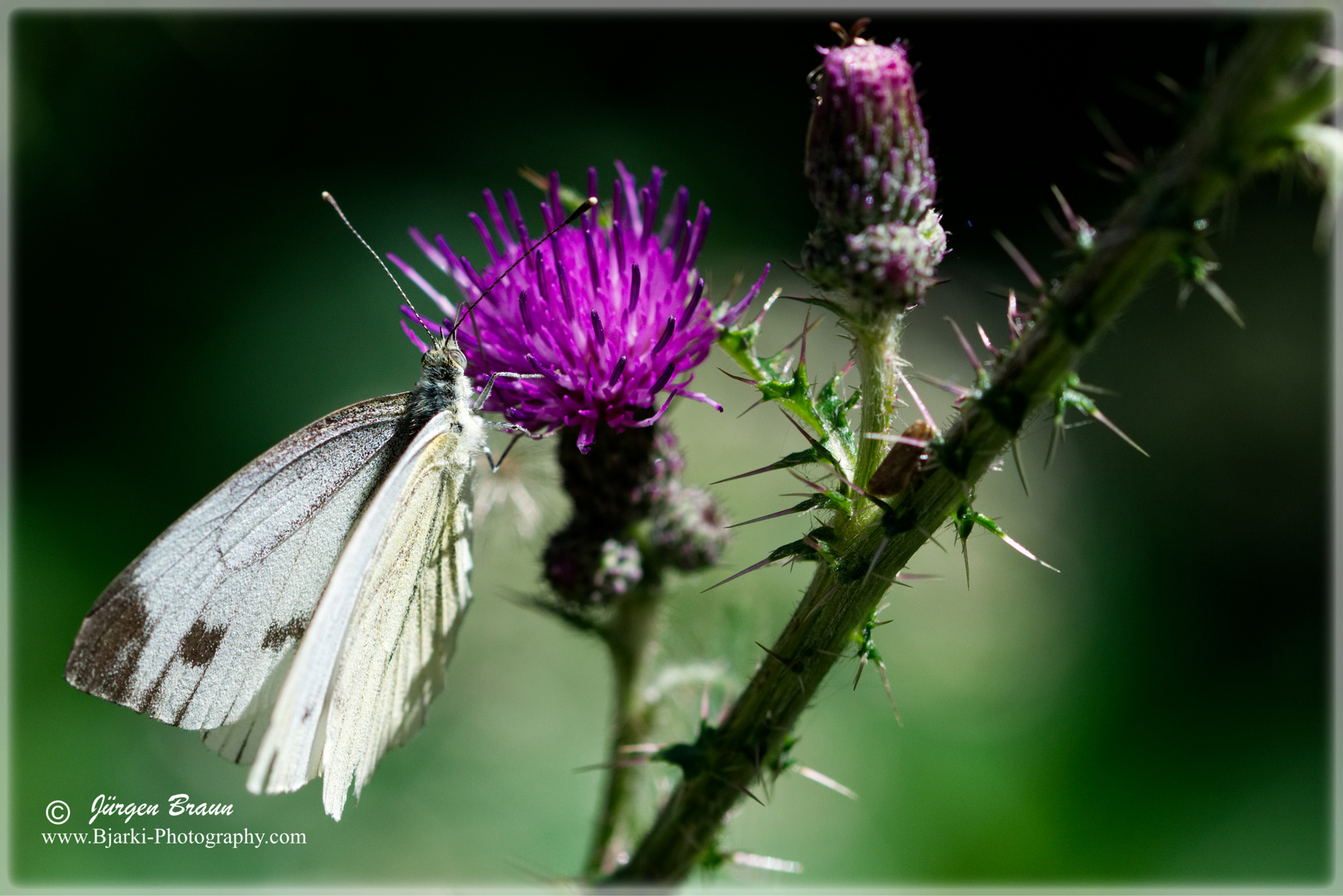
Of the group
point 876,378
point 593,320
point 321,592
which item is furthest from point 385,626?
point 876,378

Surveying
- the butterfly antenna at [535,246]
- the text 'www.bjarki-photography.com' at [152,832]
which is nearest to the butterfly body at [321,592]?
the butterfly antenna at [535,246]

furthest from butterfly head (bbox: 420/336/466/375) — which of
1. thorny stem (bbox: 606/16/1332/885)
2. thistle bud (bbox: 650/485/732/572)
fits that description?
Answer: thorny stem (bbox: 606/16/1332/885)

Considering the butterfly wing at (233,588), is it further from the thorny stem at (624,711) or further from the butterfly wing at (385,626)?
the thorny stem at (624,711)

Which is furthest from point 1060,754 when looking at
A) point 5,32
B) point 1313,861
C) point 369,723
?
point 5,32

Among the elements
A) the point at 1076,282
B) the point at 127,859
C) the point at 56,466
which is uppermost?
the point at 1076,282

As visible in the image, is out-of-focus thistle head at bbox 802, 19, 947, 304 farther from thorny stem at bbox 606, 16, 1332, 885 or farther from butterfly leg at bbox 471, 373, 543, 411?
butterfly leg at bbox 471, 373, 543, 411

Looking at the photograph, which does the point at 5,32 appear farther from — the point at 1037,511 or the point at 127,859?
the point at 1037,511
